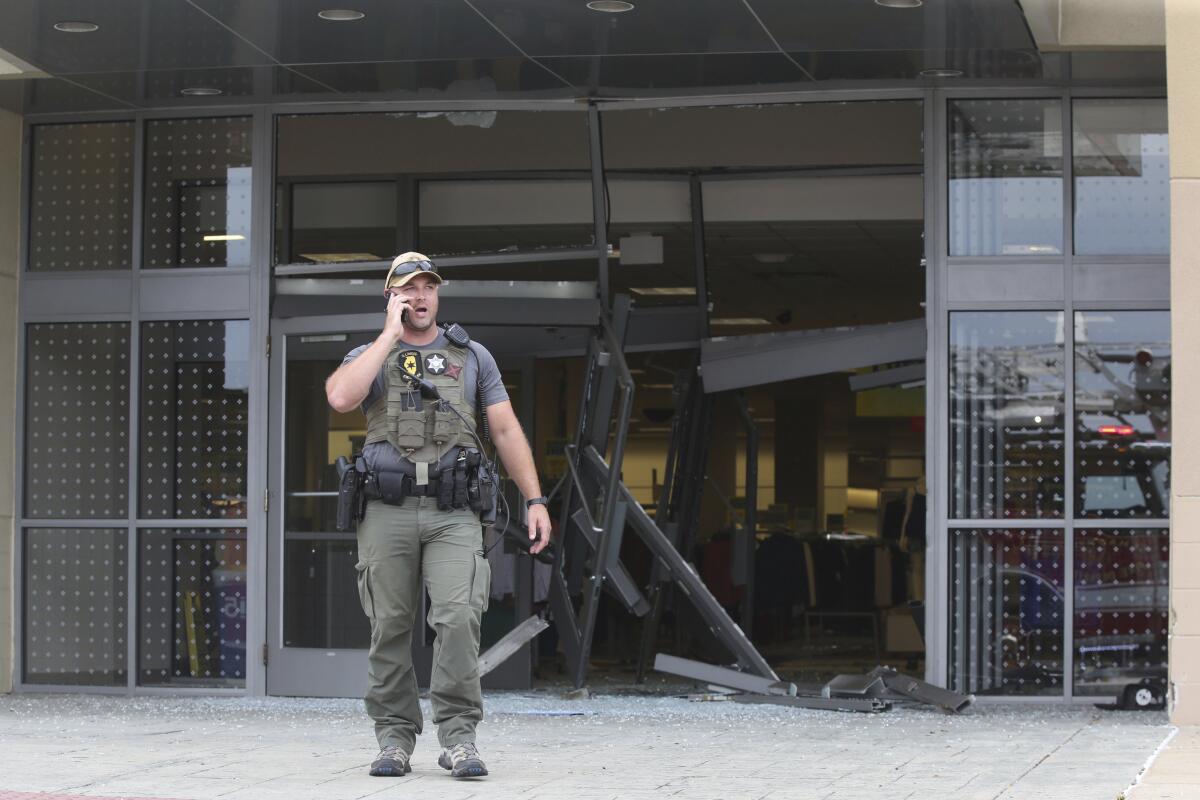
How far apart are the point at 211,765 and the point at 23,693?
3.65m

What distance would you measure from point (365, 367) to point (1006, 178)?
428 cm

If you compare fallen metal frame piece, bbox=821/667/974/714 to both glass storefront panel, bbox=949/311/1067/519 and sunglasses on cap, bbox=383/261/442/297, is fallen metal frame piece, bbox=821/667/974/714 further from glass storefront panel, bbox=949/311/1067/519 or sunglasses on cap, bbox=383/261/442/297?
sunglasses on cap, bbox=383/261/442/297

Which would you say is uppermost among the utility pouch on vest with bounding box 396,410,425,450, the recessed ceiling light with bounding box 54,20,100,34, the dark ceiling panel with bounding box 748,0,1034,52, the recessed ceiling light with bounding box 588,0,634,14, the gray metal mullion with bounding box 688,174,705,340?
the recessed ceiling light with bounding box 588,0,634,14

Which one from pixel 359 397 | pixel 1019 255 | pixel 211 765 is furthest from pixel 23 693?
pixel 1019 255

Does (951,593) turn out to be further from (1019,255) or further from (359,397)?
(359,397)

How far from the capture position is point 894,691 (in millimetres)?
8570

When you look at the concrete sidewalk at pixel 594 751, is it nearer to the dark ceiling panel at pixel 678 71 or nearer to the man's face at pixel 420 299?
the man's face at pixel 420 299

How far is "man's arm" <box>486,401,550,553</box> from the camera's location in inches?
224

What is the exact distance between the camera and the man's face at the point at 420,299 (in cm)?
568

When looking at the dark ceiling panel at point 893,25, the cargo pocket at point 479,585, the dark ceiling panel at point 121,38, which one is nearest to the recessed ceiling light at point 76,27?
the dark ceiling panel at point 121,38

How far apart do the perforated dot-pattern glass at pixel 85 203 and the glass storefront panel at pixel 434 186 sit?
848 mm

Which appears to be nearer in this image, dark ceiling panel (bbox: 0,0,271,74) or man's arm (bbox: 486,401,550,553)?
man's arm (bbox: 486,401,550,553)

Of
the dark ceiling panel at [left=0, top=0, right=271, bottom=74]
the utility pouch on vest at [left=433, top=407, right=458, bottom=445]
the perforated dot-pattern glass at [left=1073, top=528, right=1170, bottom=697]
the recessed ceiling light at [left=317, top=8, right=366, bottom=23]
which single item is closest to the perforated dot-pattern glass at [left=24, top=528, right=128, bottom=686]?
the dark ceiling panel at [left=0, top=0, right=271, bottom=74]

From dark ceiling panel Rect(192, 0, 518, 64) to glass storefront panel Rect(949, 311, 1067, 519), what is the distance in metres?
2.70
